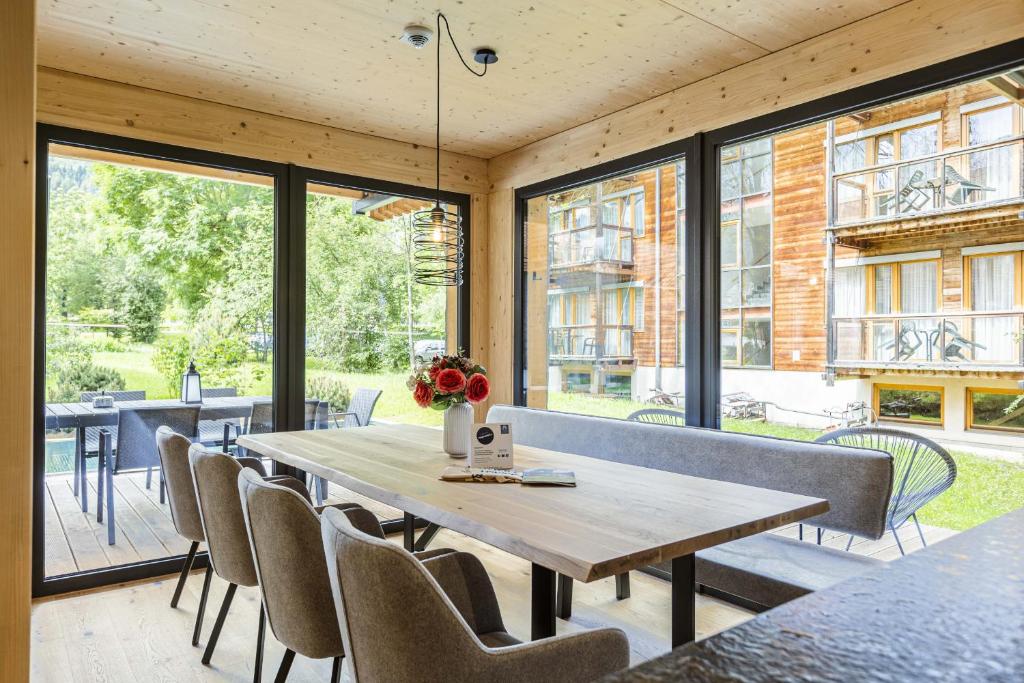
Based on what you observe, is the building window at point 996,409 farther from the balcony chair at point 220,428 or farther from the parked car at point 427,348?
the balcony chair at point 220,428

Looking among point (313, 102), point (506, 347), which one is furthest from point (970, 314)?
point (313, 102)

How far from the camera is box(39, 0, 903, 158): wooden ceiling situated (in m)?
2.85

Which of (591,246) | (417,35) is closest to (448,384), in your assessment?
(417,35)

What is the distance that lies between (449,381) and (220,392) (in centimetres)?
193

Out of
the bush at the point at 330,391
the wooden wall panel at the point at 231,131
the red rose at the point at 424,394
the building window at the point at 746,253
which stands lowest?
the bush at the point at 330,391

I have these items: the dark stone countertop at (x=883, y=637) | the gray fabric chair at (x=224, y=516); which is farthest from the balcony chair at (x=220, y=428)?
the dark stone countertop at (x=883, y=637)

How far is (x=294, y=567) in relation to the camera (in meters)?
1.77

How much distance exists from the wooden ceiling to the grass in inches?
59.7

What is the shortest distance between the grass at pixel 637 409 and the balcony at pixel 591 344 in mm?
247

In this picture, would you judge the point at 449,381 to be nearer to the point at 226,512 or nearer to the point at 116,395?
the point at 226,512

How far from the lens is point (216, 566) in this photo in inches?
95.0

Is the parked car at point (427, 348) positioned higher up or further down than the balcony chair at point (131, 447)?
higher up

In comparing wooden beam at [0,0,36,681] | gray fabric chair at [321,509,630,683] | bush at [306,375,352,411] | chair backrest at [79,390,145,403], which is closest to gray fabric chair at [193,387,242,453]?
chair backrest at [79,390,145,403]

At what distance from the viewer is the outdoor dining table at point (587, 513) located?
1578 millimetres
